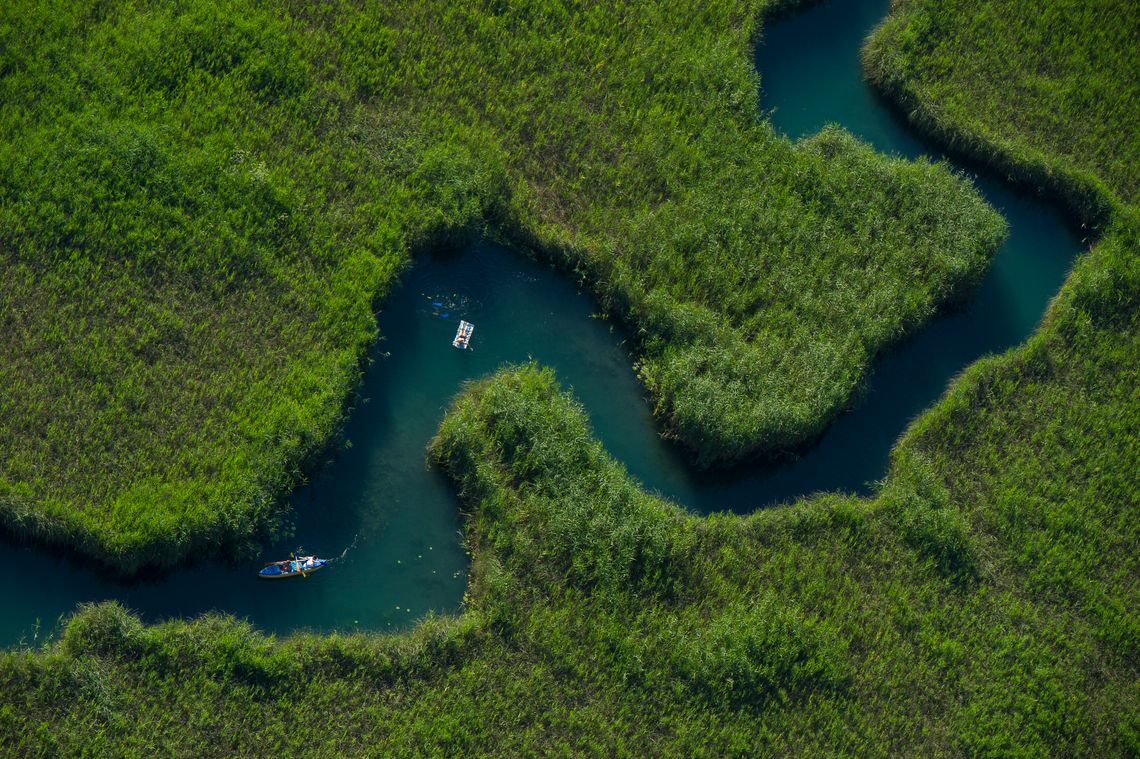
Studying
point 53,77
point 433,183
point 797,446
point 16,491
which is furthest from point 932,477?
point 53,77

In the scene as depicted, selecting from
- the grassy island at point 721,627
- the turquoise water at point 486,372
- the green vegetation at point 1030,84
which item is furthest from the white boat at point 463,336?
the green vegetation at point 1030,84

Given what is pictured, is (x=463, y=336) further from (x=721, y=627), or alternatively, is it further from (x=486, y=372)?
(x=721, y=627)

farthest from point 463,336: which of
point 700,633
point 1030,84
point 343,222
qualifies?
point 1030,84

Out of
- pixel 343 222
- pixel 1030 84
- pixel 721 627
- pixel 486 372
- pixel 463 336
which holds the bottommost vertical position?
pixel 721 627

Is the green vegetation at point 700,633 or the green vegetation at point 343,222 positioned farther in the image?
the green vegetation at point 343,222

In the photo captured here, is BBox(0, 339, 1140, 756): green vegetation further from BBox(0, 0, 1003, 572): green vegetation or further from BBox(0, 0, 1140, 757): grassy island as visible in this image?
BBox(0, 0, 1003, 572): green vegetation

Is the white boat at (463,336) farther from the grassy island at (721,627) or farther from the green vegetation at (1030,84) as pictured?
the green vegetation at (1030,84)
